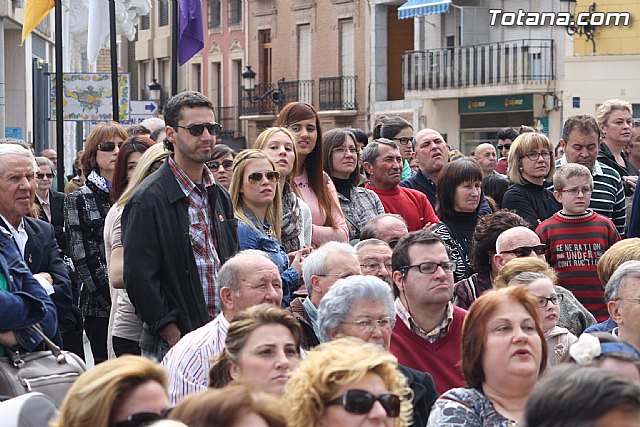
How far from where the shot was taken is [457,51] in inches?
1352

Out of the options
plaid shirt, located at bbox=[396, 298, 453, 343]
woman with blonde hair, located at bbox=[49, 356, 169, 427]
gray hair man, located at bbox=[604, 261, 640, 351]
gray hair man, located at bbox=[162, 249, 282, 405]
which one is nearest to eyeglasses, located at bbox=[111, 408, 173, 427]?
woman with blonde hair, located at bbox=[49, 356, 169, 427]

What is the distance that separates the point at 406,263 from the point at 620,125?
4.23 meters

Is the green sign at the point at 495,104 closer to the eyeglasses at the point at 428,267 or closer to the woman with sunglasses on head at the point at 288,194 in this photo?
the woman with sunglasses on head at the point at 288,194

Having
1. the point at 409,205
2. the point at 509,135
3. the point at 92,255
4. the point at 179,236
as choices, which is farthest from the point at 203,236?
the point at 509,135

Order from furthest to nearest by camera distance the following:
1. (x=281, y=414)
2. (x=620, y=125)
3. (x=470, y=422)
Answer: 1. (x=620, y=125)
2. (x=470, y=422)
3. (x=281, y=414)

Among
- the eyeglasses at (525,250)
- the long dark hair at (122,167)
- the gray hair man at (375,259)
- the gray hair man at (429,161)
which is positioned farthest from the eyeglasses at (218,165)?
the eyeglasses at (525,250)

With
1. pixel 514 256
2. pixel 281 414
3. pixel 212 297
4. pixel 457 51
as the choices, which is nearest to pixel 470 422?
pixel 281 414

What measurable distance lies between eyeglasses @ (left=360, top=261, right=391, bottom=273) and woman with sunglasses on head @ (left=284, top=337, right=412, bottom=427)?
3.05 m

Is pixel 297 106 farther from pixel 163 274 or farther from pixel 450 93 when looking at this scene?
pixel 450 93

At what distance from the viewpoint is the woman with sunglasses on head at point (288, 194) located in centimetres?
859

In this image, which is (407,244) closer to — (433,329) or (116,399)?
(433,329)

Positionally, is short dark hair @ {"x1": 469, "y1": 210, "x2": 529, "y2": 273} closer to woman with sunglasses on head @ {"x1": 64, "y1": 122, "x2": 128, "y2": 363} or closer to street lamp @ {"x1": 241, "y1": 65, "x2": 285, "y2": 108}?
woman with sunglasses on head @ {"x1": 64, "y1": 122, "x2": 128, "y2": 363}

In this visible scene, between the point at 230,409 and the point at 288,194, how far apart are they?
4885 millimetres

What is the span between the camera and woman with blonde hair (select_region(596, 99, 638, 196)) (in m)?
10.7
